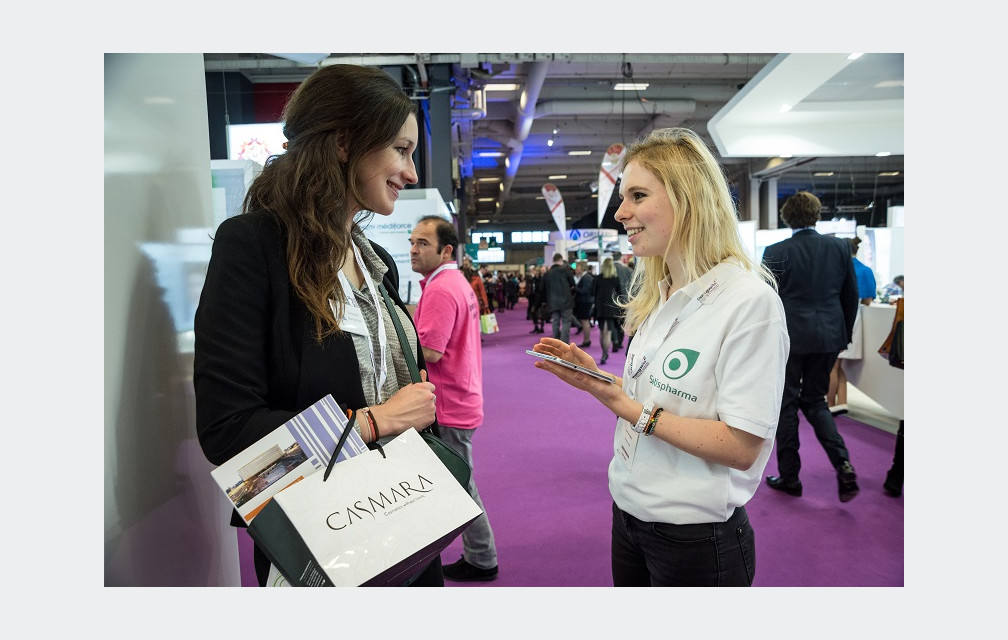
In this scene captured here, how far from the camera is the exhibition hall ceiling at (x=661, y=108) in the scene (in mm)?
6156

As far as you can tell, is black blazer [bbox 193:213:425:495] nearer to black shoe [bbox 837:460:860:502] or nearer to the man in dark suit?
the man in dark suit

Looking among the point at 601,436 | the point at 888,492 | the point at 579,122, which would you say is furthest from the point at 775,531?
the point at 579,122

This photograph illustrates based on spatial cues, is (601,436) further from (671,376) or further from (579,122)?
(579,122)

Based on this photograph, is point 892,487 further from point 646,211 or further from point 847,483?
point 646,211

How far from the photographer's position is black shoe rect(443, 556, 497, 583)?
107 inches

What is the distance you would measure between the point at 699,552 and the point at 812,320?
267 centimetres

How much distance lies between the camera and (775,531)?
10.4ft

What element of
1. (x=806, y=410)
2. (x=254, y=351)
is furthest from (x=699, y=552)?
(x=806, y=410)

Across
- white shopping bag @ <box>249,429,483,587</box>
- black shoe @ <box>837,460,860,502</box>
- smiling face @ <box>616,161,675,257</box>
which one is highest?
smiling face @ <box>616,161,675,257</box>

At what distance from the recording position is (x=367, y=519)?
93cm

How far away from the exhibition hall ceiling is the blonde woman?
3.16 ft

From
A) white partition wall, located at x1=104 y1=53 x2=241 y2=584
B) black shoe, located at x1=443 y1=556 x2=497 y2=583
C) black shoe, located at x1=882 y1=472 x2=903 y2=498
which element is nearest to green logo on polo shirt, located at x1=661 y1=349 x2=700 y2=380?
white partition wall, located at x1=104 y1=53 x2=241 y2=584

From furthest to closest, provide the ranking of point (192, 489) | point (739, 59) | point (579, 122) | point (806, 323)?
point (579, 122)
point (739, 59)
point (806, 323)
point (192, 489)
